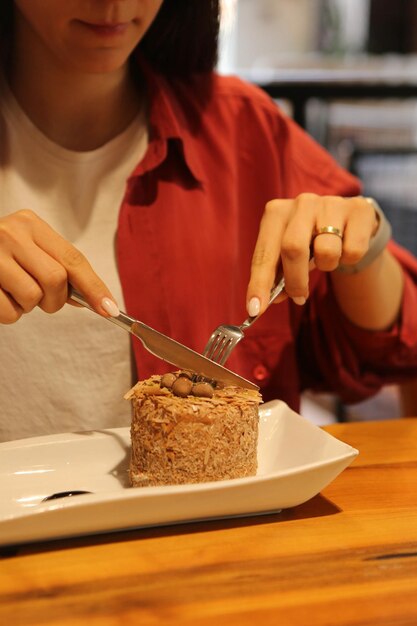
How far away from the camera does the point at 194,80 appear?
1.69 metres

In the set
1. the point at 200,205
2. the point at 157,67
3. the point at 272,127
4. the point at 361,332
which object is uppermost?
the point at 157,67

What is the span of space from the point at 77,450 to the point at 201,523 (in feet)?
0.78

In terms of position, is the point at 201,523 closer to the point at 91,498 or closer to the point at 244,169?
the point at 91,498

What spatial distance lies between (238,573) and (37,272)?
0.44 meters

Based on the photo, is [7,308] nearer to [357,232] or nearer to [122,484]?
[122,484]

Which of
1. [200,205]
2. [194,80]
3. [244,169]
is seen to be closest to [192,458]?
[200,205]

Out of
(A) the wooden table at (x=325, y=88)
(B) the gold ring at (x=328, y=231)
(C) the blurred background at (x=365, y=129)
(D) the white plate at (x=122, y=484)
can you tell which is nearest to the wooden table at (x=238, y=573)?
(D) the white plate at (x=122, y=484)

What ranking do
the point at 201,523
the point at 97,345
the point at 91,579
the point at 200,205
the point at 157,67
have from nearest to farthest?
the point at 91,579 → the point at 201,523 → the point at 97,345 → the point at 200,205 → the point at 157,67

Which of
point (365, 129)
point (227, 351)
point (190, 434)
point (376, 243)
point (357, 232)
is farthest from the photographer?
point (365, 129)

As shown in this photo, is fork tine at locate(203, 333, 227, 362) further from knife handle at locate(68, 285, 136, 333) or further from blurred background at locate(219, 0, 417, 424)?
blurred background at locate(219, 0, 417, 424)

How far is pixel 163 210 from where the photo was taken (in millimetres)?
1520

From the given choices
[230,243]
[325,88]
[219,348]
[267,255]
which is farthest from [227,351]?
[325,88]

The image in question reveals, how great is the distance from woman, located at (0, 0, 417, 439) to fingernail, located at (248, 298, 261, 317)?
0.13 meters

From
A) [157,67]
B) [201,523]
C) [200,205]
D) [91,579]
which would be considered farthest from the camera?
[157,67]
